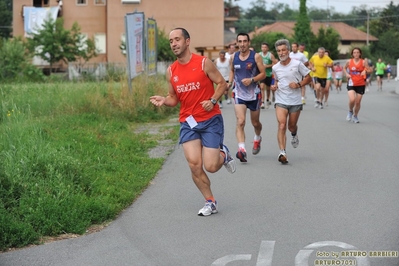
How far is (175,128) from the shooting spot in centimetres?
1672

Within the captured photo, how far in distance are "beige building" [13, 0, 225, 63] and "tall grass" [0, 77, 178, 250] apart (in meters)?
46.0

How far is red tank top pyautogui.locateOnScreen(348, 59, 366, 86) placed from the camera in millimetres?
18125

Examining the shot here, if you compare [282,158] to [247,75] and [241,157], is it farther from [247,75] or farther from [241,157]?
[247,75]

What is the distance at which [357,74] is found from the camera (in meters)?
18.1

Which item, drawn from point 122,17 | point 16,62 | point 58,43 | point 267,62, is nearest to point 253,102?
point 267,62

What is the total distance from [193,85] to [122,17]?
55.3 metres

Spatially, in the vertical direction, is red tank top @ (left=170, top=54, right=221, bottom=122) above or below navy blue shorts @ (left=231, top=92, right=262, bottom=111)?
above

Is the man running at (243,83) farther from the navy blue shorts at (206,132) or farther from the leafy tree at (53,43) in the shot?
the leafy tree at (53,43)

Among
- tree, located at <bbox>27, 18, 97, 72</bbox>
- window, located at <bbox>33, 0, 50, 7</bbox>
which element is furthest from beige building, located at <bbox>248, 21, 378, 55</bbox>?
tree, located at <bbox>27, 18, 97, 72</bbox>

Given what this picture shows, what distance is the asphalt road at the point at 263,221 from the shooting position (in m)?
6.54

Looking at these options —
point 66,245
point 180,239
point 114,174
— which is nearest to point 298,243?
point 180,239

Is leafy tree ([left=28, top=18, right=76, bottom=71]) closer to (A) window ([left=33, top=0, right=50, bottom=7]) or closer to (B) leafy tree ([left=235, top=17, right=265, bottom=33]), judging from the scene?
(A) window ([left=33, top=0, right=50, bottom=7])

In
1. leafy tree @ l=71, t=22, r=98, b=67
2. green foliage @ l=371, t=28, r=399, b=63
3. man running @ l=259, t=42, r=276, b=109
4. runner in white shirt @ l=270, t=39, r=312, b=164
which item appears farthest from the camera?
green foliage @ l=371, t=28, r=399, b=63

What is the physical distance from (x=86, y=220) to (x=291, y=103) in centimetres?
509
